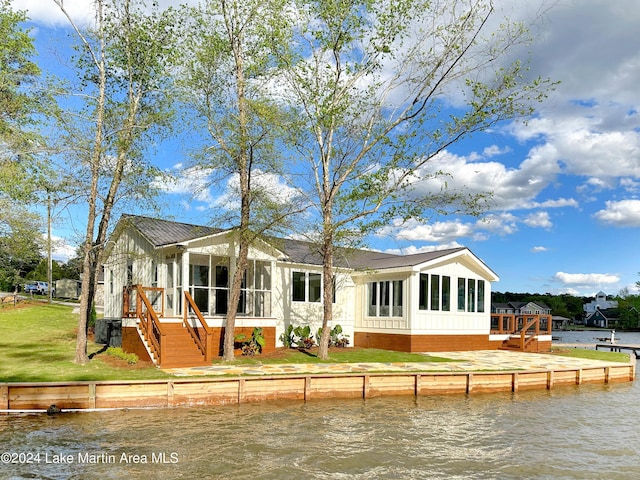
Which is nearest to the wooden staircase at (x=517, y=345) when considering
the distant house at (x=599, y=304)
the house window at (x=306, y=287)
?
the house window at (x=306, y=287)

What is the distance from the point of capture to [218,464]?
872 cm

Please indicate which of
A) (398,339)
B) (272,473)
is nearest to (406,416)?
(272,473)

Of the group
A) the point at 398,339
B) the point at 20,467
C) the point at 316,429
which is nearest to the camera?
the point at 20,467

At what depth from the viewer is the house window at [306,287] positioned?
875 inches

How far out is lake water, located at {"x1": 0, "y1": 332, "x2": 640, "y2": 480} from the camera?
339 inches

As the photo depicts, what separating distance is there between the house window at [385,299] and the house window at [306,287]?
242 cm

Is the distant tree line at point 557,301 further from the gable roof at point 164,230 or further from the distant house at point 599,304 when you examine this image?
the gable roof at point 164,230

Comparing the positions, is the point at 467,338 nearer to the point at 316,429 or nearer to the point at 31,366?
the point at 316,429

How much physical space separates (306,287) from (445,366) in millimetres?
7376

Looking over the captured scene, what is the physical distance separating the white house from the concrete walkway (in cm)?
136

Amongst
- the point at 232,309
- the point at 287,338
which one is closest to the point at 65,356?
the point at 232,309

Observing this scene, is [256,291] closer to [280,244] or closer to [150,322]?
[280,244]

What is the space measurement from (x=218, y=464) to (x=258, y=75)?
504 inches

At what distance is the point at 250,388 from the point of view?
42.4 feet
